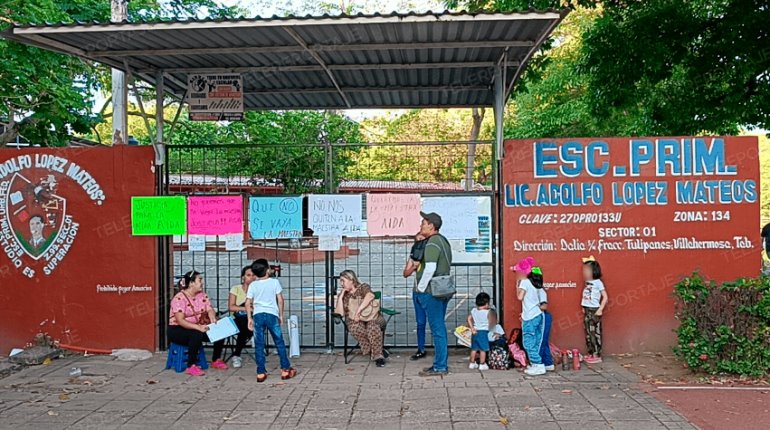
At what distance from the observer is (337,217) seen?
8.42 m

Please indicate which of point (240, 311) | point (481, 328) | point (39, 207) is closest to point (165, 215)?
point (240, 311)

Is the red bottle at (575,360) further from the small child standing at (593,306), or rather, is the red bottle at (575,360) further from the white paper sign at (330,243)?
the white paper sign at (330,243)

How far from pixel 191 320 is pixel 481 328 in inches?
129

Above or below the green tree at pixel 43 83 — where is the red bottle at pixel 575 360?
below

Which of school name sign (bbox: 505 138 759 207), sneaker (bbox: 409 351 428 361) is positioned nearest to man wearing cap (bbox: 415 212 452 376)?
sneaker (bbox: 409 351 428 361)

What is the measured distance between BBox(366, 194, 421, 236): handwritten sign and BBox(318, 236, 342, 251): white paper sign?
415mm

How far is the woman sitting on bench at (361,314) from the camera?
794 centimetres

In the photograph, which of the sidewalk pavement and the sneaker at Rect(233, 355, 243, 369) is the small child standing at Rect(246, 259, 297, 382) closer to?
the sidewalk pavement

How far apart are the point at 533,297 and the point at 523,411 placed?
5.43 feet

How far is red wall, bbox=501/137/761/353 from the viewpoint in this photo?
804 cm

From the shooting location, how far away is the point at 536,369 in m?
7.33

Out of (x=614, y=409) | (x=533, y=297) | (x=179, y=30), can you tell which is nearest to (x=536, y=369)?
(x=533, y=297)

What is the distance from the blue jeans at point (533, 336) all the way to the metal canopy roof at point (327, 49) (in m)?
2.88

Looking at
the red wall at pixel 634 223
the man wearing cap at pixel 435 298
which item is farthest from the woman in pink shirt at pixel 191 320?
the red wall at pixel 634 223
